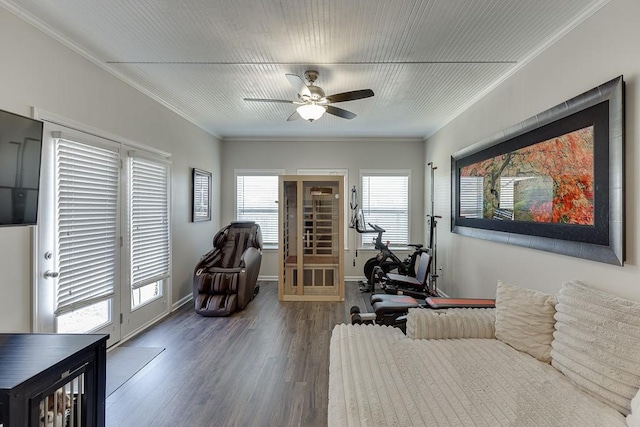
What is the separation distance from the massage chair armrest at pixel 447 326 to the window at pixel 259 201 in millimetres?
4375

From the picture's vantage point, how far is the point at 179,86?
3598 mm

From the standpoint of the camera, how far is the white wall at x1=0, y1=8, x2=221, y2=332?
2131 millimetres

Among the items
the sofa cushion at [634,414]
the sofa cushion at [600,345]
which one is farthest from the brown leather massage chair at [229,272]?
the sofa cushion at [634,414]

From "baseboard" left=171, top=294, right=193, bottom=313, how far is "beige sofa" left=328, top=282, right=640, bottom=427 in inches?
127

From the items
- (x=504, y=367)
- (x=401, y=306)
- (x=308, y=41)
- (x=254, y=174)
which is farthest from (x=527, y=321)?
(x=254, y=174)

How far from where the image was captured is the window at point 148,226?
3.56 m

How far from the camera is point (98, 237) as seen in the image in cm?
301

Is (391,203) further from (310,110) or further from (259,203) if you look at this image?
(310,110)

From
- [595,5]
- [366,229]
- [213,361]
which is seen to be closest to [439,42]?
[595,5]

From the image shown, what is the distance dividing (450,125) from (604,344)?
388 centimetres

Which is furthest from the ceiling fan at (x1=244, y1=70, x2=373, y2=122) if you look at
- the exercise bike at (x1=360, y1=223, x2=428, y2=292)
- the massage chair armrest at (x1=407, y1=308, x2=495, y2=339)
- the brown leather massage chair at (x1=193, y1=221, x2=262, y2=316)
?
the exercise bike at (x1=360, y1=223, x2=428, y2=292)

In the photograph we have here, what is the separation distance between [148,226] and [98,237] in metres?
0.83

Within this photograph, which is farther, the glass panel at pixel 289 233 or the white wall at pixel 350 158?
the white wall at pixel 350 158

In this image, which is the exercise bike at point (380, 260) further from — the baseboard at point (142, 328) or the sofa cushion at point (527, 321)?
the baseboard at point (142, 328)
